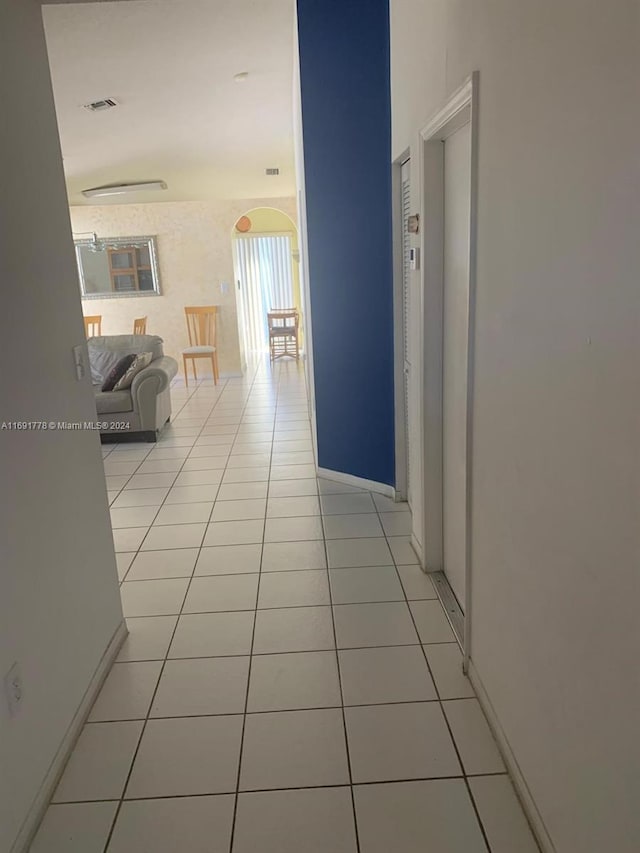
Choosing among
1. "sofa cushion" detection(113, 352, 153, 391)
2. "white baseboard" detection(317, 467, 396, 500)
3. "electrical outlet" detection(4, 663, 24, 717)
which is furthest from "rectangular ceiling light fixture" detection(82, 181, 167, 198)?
"electrical outlet" detection(4, 663, 24, 717)

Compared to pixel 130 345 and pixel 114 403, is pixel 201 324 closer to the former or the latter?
pixel 130 345

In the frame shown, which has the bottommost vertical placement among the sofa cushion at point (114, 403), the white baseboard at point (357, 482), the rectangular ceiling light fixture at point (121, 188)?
the white baseboard at point (357, 482)

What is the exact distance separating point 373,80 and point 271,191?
18.9 feet

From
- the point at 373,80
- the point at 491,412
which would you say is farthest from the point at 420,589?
the point at 373,80

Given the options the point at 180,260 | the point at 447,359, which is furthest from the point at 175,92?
the point at 447,359

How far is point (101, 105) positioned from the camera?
5.10 metres

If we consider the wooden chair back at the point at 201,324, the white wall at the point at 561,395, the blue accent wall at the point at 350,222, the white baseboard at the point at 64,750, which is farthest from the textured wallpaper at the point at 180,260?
the white wall at the point at 561,395

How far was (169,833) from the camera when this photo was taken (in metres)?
1.66

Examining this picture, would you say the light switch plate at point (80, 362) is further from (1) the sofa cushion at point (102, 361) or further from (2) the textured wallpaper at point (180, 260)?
(2) the textured wallpaper at point (180, 260)

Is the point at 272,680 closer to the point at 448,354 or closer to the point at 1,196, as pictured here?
the point at 448,354

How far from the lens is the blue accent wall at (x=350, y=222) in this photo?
3.36 metres

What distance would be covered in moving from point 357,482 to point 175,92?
11.9 feet

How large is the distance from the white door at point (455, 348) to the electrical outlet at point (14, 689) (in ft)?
4.90

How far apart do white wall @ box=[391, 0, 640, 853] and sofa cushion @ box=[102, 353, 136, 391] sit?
4334 millimetres
